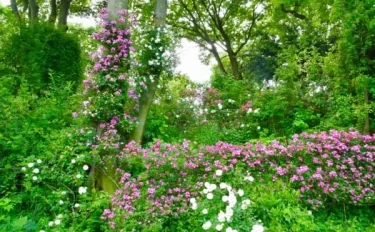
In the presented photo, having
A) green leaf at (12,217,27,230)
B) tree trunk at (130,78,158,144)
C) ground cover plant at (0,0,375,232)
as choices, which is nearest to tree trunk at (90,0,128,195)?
ground cover plant at (0,0,375,232)

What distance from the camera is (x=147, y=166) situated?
4.59m

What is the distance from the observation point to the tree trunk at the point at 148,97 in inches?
239

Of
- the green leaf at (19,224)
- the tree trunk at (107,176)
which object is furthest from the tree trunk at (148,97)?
the green leaf at (19,224)

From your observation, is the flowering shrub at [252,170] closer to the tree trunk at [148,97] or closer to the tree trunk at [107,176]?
the tree trunk at [107,176]

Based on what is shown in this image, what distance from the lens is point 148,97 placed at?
6383 millimetres

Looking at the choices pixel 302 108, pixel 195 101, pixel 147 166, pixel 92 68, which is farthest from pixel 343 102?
pixel 92 68

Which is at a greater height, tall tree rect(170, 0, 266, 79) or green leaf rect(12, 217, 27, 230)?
tall tree rect(170, 0, 266, 79)

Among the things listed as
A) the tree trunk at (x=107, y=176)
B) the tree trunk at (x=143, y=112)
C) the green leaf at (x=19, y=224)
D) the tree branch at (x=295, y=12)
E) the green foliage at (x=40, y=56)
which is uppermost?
the tree branch at (x=295, y=12)

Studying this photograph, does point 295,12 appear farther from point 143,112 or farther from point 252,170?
point 252,170

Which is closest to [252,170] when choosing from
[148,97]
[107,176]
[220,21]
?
[107,176]

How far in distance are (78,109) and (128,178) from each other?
169cm

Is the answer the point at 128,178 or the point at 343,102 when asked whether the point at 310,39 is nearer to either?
the point at 343,102

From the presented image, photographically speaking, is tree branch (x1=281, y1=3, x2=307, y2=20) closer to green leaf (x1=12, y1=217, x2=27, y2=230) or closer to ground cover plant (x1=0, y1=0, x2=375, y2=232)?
ground cover plant (x1=0, y1=0, x2=375, y2=232)

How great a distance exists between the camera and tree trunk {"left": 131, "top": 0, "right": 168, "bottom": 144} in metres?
6.08
